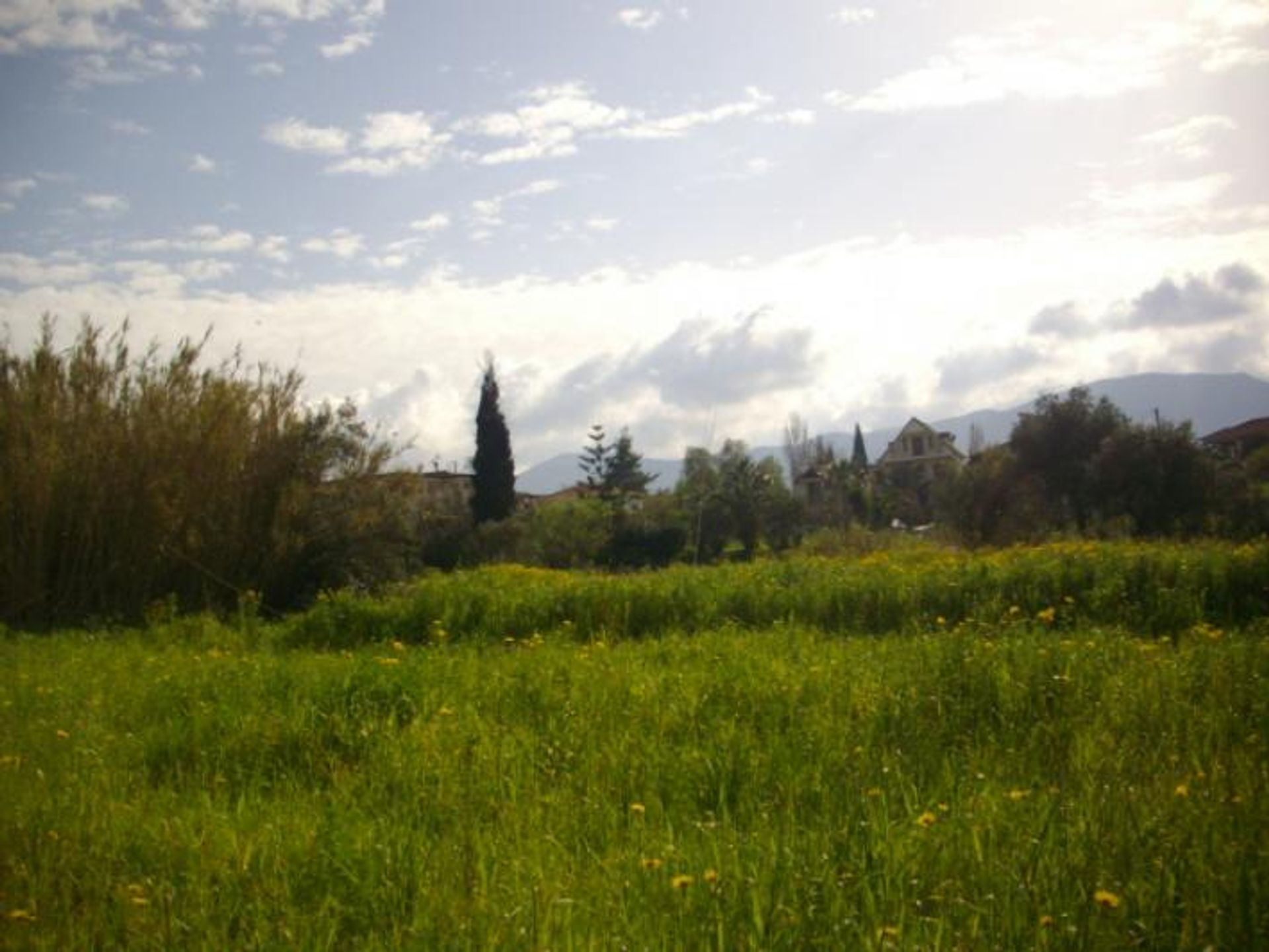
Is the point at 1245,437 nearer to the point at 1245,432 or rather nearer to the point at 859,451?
the point at 1245,432

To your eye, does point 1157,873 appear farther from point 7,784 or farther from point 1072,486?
point 1072,486

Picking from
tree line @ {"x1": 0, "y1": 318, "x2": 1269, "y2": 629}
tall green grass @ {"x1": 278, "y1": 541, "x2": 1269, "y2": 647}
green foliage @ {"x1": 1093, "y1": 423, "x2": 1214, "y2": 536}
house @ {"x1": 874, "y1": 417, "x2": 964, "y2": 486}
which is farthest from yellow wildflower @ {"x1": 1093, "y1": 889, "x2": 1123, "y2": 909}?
house @ {"x1": 874, "y1": 417, "x2": 964, "y2": 486}

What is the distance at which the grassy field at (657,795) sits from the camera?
2875 millimetres

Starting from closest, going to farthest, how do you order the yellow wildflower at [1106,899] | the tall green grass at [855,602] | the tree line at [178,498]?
the yellow wildflower at [1106,899] < the tall green grass at [855,602] < the tree line at [178,498]

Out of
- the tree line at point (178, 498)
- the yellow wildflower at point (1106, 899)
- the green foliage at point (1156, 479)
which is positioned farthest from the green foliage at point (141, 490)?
the green foliage at point (1156, 479)

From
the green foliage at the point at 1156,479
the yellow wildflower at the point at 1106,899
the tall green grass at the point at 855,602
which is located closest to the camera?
the yellow wildflower at the point at 1106,899

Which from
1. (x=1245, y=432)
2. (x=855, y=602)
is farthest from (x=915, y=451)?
(x=855, y=602)

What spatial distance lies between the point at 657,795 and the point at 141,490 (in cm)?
1043

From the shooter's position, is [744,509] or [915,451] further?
[915,451]

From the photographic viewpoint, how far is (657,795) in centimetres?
416

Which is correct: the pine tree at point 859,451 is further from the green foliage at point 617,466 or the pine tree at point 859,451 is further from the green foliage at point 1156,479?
the green foliage at point 1156,479

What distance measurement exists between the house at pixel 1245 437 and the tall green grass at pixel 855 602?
41.4m

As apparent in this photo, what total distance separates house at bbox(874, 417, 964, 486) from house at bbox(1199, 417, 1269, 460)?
1660 cm

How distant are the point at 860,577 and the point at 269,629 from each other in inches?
254
